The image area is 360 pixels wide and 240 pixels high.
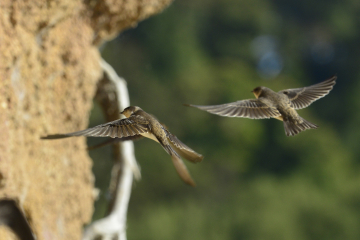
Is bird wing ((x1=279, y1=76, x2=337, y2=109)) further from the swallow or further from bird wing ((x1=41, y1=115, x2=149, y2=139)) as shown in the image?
bird wing ((x1=41, y1=115, x2=149, y2=139))

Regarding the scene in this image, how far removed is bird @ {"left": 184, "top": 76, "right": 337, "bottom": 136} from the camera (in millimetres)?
1948

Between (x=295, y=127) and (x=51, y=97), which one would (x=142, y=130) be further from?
(x=51, y=97)

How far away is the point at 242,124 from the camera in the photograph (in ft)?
75.7

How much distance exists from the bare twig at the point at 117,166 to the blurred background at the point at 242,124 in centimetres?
1085

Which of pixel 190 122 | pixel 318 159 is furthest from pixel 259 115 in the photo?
pixel 318 159

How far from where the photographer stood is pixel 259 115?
1.96 metres

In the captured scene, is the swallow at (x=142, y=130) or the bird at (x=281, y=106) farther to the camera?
the bird at (x=281, y=106)

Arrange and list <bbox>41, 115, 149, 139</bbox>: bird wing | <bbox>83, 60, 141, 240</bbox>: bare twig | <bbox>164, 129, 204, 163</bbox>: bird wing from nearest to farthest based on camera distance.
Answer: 1. <bbox>41, 115, 149, 139</bbox>: bird wing
2. <bbox>164, 129, 204, 163</bbox>: bird wing
3. <bbox>83, 60, 141, 240</bbox>: bare twig

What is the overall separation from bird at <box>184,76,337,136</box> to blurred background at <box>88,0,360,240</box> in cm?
1278

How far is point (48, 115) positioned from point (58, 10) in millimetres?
596

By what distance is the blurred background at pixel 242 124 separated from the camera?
1834 cm

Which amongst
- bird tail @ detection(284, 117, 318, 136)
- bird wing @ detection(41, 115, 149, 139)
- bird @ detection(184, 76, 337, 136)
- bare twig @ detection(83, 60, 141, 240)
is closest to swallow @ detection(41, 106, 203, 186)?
bird wing @ detection(41, 115, 149, 139)

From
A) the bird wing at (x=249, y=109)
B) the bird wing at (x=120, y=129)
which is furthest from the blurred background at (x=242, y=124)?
the bird wing at (x=120, y=129)

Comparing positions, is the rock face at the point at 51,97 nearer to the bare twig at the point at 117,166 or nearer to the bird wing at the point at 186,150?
the bare twig at the point at 117,166
